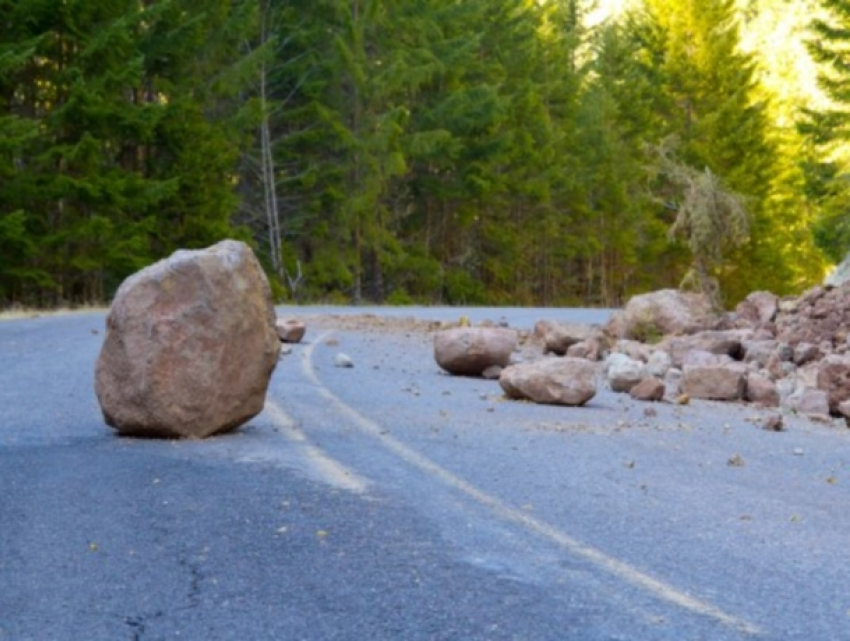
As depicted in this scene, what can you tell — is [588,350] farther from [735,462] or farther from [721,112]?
[721,112]

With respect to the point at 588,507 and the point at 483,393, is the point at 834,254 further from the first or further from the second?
the point at 588,507

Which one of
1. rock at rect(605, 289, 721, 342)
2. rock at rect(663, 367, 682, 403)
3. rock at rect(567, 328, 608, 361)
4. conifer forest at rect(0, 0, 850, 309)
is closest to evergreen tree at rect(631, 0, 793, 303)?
conifer forest at rect(0, 0, 850, 309)

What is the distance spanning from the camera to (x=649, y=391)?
1059 cm

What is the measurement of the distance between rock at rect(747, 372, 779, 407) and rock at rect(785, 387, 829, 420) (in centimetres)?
17

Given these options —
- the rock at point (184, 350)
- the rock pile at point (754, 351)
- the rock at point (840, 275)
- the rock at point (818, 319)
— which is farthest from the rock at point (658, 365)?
the rock at point (840, 275)

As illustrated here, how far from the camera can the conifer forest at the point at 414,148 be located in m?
24.2

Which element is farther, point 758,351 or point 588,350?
point 758,351

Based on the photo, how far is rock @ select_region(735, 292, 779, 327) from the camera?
20953mm

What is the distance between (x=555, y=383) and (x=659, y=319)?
11185mm

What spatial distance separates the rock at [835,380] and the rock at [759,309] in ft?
28.8

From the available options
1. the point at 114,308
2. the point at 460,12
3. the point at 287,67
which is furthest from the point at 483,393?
the point at 460,12

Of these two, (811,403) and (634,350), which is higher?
(634,350)

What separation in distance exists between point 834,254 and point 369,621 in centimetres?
3244

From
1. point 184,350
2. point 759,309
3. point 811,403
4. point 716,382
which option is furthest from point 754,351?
point 184,350
